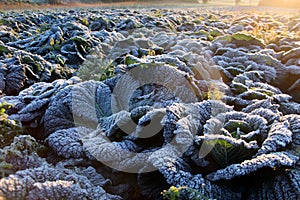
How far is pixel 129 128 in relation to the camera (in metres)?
3.22

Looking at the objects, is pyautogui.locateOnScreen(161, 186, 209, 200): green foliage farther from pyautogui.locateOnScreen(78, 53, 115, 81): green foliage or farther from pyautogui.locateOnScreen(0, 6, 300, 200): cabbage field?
pyautogui.locateOnScreen(78, 53, 115, 81): green foliage

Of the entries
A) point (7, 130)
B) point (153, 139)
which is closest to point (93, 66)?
point (7, 130)

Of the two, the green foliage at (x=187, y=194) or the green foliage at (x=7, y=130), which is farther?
the green foliage at (x=7, y=130)

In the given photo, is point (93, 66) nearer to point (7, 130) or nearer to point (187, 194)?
point (7, 130)

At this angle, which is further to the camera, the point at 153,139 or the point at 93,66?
the point at 93,66

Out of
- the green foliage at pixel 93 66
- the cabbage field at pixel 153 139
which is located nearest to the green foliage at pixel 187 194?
the cabbage field at pixel 153 139

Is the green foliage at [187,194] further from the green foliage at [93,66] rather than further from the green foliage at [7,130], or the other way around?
the green foliage at [93,66]

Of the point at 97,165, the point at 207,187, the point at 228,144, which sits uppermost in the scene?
the point at 228,144

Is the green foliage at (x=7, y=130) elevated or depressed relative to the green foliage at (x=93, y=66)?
elevated

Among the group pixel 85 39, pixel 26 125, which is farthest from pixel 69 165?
pixel 85 39

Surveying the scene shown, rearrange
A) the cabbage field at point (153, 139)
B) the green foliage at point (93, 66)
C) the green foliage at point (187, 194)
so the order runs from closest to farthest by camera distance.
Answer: the green foliage at point (187, 194) < the cabbage field at point (153, 139) < the green foliage at point (93, 66)

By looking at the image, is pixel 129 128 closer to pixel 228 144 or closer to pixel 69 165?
pixel 69 165

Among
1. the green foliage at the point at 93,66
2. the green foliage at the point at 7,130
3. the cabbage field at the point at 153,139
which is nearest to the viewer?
the cabbage field at the point at 153,139

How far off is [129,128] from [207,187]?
3.36 feet
